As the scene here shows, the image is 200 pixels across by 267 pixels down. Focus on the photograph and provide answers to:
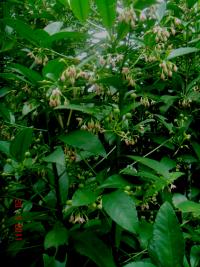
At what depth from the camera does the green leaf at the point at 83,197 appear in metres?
1.10

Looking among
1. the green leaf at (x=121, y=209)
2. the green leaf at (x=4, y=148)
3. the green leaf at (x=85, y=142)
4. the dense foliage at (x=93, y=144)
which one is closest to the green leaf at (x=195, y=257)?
the dense foliage at (x=93, y=144)

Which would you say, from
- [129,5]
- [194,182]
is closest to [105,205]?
[129,5]

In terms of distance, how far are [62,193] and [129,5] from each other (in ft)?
2.42

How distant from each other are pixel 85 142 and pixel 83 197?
17 cm

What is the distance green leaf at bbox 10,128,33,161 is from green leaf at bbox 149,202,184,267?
60cm

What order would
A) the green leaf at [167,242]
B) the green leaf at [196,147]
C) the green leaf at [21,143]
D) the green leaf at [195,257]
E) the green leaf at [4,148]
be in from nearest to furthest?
the green leaf at [167,242], the green leaf at [195,257], the green leaf at [21,143], the green leaf at [4,148], the green leaf at [196,147]

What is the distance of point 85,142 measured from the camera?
1.18 metres

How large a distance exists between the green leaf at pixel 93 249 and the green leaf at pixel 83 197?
24 cm

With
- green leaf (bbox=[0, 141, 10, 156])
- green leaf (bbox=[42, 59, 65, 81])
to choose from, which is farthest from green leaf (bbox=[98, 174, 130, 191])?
green leaf (bbox=[0, 141, 10, 156])

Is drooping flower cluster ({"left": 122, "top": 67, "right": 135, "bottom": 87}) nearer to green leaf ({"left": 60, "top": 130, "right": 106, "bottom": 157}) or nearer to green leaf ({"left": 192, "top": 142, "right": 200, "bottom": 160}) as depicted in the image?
green leaf ({"left": 60, "top": 130, "right": 106, "bottom": 157})

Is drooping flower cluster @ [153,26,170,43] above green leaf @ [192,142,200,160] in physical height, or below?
above

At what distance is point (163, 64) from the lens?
4.25 feet

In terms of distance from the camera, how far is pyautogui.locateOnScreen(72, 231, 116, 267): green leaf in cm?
124

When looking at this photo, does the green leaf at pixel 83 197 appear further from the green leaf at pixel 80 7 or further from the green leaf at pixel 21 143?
the green leaf at pixel 80 7
